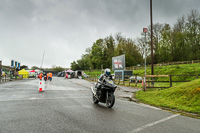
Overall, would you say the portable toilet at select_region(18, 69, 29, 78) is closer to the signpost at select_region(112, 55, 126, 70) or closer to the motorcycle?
the signpost at select_region(112, 55, 126, 70)

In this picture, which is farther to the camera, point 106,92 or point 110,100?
point 106,92

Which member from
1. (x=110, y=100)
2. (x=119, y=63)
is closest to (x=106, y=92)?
(x=110, y=100)

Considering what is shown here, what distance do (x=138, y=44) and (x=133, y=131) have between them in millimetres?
58508

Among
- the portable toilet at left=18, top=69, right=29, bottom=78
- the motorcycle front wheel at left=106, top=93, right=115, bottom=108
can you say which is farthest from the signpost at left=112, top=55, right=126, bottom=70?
the motorcycle front wheel at left=106, top=93, right=115, bottom=108

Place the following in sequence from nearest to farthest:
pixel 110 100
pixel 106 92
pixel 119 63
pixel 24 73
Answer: pixel 110 100 → pixel 106 92 → pixel 119 63 → pixel 24 73

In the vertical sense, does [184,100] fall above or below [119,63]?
below

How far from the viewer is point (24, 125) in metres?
4.68

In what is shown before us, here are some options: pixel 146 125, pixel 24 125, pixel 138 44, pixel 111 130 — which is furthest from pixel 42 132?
pixel 138 44

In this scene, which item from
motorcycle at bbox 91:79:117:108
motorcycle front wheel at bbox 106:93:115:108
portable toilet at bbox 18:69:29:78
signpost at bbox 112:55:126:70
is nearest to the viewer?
motorcycle front wheel at bbox 106:93:115:108

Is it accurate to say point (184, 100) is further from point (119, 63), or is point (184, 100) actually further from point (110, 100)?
point (119, 63)

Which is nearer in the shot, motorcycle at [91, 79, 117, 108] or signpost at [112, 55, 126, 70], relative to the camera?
motorcycle at [91, 79, 117, 108]

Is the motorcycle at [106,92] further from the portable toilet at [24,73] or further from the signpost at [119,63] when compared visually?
the portable toilet at [24,73]

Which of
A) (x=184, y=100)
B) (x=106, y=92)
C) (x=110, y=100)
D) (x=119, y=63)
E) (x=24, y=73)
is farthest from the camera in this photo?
(x=24, y=73)

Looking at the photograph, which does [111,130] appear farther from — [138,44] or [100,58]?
[100,58]
